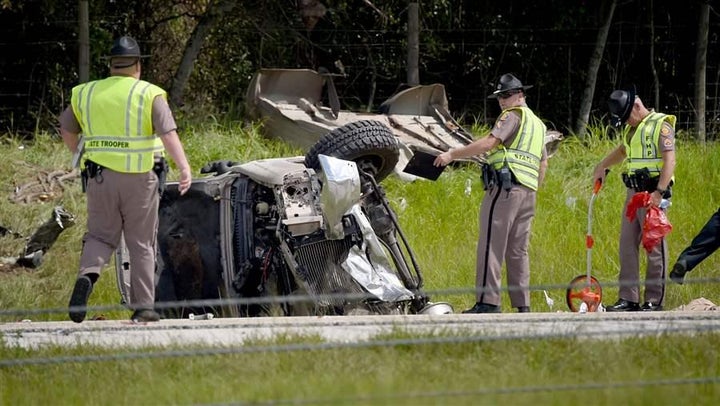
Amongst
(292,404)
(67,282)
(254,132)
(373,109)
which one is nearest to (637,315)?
(292,404)

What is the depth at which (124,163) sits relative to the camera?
313 inches

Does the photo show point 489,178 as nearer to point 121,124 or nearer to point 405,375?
point 121,124

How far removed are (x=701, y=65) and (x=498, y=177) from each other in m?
8.36

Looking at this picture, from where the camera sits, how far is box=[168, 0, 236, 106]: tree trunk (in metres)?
16.2

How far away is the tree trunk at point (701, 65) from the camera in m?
16.8

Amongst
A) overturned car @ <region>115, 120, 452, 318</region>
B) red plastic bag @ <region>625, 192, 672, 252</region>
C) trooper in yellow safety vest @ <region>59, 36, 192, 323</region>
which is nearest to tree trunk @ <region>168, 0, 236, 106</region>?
overturned car @ <region>115, 120, 452, 318</region>

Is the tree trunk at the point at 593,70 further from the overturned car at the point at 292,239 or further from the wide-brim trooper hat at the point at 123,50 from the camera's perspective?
the wide-brim trooper hat at the point at 123,50

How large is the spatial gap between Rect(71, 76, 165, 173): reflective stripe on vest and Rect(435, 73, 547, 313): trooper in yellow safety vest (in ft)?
7.66

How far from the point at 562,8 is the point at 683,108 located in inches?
83.4

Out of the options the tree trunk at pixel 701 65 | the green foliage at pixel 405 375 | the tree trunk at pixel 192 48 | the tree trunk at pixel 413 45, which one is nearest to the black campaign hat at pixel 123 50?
the green foliage at pixel 405 375

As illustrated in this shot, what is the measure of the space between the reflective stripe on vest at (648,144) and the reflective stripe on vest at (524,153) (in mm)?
791

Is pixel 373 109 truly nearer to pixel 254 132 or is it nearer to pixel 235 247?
pixel 254 132

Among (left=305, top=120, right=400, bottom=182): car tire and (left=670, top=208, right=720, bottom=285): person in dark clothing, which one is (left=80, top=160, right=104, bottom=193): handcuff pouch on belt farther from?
(left=670, top=208, right=720, bottom=285): person in dark clothing

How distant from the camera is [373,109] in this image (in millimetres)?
17859
